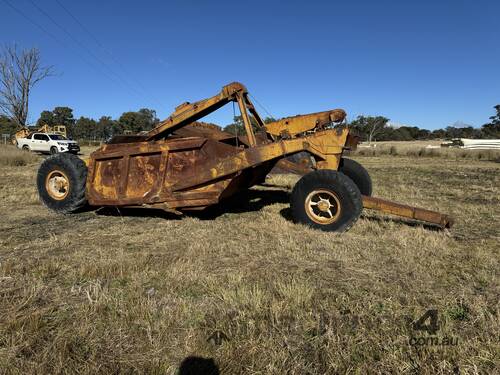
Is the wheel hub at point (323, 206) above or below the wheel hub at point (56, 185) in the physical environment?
below

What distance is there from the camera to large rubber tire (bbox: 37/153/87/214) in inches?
270

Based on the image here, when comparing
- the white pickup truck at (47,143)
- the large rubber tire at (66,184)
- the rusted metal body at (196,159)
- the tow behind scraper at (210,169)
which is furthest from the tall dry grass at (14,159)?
the rusted metal body at (196,159)

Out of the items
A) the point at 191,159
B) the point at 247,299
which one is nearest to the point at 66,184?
the point at 191,159

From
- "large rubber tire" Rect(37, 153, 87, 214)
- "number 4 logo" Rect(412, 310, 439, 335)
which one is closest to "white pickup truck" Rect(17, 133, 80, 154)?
"large rubber tire" Rect(37, 153, 87, 214)

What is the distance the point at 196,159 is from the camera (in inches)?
243

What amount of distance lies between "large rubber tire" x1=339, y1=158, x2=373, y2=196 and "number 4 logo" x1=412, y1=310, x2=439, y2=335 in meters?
4.84

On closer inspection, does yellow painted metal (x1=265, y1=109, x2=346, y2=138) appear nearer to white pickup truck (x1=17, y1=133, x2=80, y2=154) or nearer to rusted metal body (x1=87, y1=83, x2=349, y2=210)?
rusted metal body (x1=87, y1=83, x2=349, y2=210)

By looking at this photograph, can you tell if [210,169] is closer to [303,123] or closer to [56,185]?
[303,123]

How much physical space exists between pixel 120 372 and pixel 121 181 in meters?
4.55

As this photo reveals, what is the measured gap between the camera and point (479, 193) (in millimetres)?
9422

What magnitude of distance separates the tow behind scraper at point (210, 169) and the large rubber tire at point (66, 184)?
0.05 ft

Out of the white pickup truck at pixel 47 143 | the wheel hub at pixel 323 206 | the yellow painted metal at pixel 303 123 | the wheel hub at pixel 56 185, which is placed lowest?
the wheel hub at pixel 323 206

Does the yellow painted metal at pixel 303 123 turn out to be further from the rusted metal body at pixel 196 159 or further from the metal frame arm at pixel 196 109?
the metal frame arm at pixel 196 109

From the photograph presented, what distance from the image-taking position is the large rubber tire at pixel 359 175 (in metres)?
7.65
